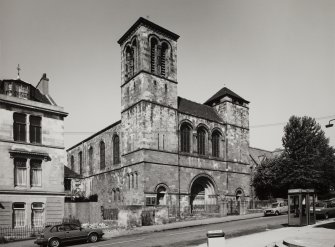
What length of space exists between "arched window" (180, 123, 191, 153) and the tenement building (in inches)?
488

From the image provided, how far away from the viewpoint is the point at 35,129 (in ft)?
84.1

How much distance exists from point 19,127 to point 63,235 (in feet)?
32.8

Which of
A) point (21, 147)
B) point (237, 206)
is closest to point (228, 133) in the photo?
point (237, 206)

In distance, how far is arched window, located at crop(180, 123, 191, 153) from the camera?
34.7 metres

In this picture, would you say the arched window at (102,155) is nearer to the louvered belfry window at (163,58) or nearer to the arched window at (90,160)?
the arched window at (90,160)

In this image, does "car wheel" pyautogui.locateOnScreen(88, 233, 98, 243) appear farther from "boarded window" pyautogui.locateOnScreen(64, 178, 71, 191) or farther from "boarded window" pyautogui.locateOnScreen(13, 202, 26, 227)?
"boarded window" pyautogui.locateOnScreen(64, 178, 71, 191)

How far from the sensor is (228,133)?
39.2 metres

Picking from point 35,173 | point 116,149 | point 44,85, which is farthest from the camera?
point 116,149

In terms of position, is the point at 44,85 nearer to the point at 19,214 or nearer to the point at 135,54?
the point at 135,54

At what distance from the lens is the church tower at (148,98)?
3183 centimetres

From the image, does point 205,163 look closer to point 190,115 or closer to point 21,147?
point 190,115

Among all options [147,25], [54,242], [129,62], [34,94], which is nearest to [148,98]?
[129,62]

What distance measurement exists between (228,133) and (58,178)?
66.4 feet

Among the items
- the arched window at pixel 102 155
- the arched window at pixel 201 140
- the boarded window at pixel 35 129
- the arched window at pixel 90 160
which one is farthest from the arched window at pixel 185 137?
the arched window at pixel 90 160
